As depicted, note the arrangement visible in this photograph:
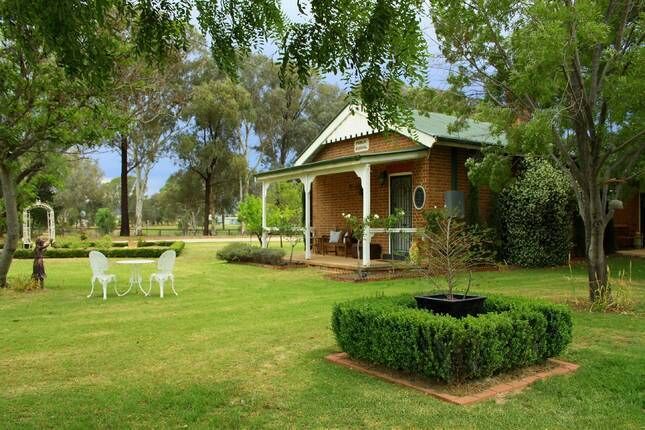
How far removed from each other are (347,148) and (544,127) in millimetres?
11379

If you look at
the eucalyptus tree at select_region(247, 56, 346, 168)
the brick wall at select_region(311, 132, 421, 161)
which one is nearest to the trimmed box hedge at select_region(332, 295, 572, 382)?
the brick wall at select_region(311, 132, 421, 161)

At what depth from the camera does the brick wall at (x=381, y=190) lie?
15.5 metres

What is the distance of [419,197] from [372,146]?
2943 mm

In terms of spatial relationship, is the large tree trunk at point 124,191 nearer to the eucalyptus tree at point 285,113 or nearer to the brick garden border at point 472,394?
the eucalyptus tree at point 285,113

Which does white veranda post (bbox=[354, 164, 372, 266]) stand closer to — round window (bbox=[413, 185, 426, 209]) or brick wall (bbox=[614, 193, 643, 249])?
round window (bbox=[413, 185, 426, 209])

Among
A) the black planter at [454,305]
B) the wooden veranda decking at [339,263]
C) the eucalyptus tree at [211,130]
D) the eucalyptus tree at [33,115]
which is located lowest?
the wooden veranda decking at [339,263]

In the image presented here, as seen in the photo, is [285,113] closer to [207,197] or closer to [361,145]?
[207,197]

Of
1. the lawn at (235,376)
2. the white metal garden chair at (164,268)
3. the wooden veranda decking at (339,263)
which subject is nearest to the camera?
the lawn at (235,376)

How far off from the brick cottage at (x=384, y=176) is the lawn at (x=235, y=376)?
560 cm

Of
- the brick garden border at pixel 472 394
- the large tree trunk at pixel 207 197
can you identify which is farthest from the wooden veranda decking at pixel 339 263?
the large tree trunk at pixel 207 197

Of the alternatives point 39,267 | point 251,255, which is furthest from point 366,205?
point 39,267

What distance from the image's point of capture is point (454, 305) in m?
5.63

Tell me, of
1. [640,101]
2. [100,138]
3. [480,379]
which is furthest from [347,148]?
[480,379]

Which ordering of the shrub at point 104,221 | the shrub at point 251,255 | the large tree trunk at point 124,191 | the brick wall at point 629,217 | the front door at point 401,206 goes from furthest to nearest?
the shrub at point 104,221 → the large tree trunk at point 124,191 → the brick wall at point 629,217 → the shrub at point 251,255 → the front door at point 401,206
